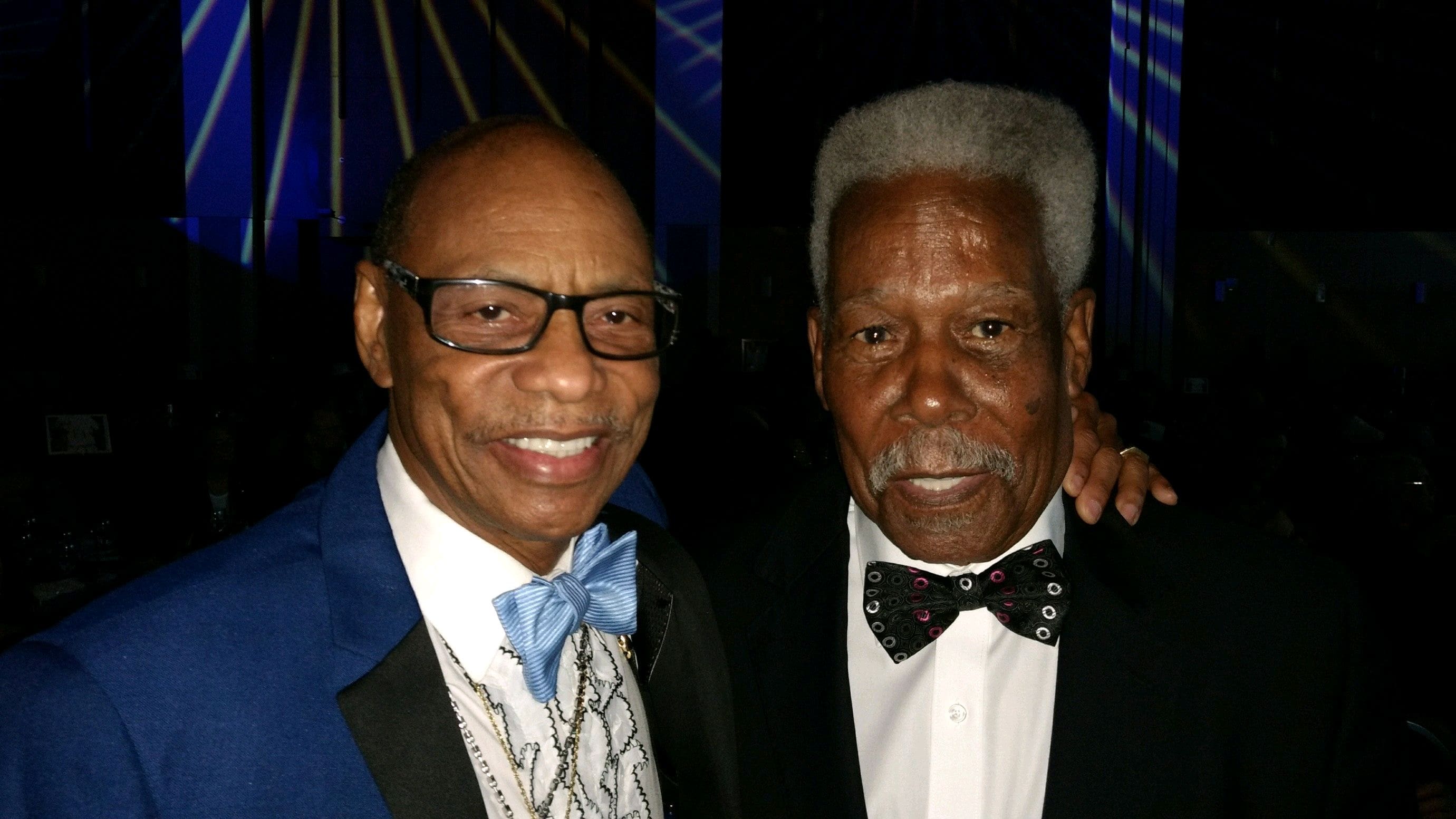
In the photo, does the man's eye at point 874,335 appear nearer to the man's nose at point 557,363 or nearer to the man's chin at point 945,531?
the man's chin at point 945,531

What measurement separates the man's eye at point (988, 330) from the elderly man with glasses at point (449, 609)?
447mm

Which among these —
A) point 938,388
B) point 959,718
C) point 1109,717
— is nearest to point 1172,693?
point 1109,717

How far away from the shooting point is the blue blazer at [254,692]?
3.36ft

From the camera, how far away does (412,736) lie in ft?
3.88

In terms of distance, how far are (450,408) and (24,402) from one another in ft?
24.7

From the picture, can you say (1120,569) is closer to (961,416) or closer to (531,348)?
(961,416)

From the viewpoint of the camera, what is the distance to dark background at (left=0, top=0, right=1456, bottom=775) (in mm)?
10031

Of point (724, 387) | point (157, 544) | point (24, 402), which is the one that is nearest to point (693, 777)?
point (157, 544)

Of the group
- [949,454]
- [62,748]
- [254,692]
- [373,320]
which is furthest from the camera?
[949,454]

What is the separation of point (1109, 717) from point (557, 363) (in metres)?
0.94

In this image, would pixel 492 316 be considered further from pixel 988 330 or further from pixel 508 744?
pixel 988 330

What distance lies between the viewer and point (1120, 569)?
5.33 feet

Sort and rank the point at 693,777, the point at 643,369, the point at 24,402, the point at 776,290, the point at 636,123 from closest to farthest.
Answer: the point at 643,369 → the point at 693,777 → the point at 24,402 → the point at 636,123 → the point at 776,290

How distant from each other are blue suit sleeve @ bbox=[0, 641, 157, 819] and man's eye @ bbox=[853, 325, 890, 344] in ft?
3.53
